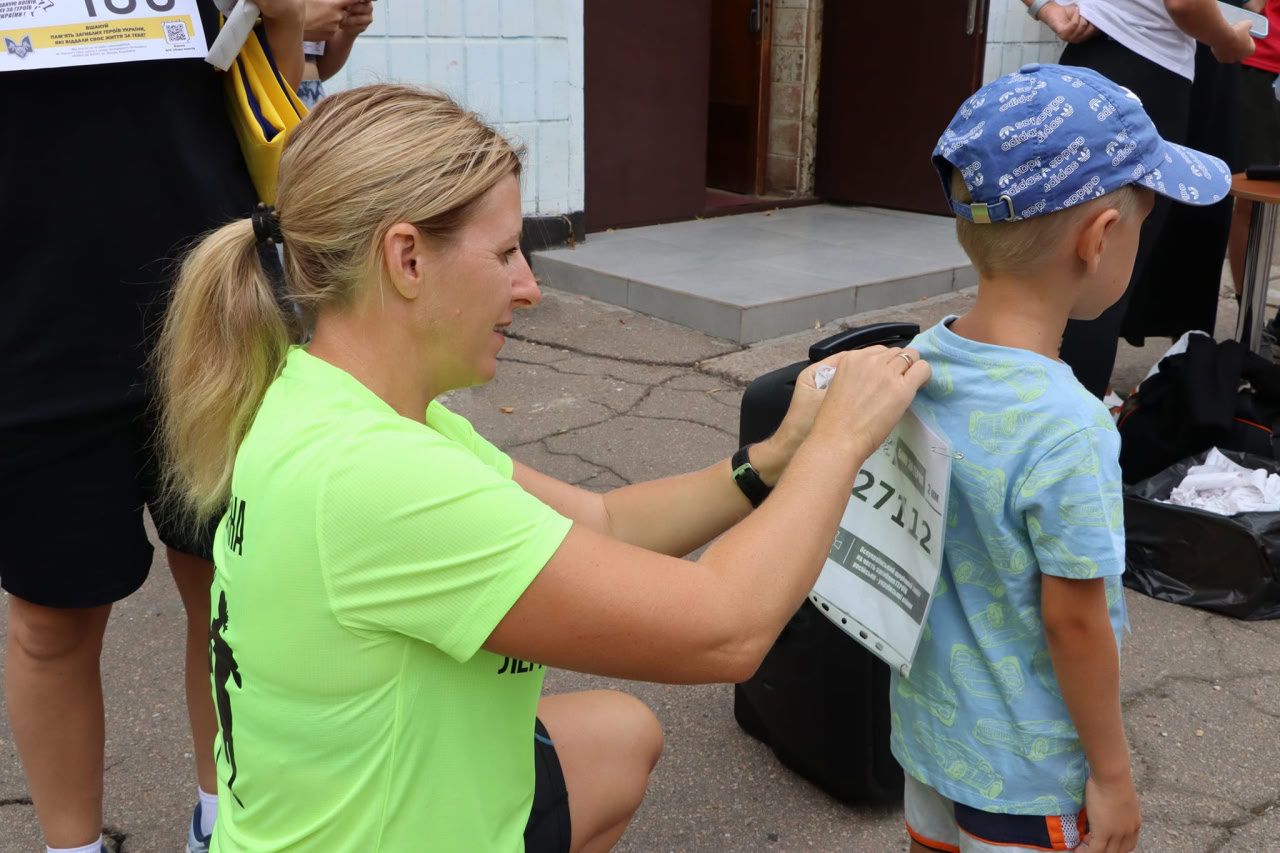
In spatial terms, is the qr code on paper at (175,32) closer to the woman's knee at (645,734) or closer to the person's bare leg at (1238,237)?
the woman's knee at (645,734)

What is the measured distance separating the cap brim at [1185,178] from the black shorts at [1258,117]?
4.06m

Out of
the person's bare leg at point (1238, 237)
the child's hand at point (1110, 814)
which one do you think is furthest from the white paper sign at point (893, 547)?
the person's bare leg at point (1238, 237)

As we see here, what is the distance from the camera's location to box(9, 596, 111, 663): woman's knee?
183 cm

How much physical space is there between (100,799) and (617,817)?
0.93 metres

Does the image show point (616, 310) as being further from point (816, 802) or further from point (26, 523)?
point (26, 523)

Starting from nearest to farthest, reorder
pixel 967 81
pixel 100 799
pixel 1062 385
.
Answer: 1. pixel 1062 385
2. pixel 100 799
3. pixel 967 81

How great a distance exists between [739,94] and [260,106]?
681 cm

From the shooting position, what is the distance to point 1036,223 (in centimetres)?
148

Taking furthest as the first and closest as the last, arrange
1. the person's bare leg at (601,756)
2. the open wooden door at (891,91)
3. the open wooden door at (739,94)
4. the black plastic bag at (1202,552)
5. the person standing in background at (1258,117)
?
the open wooden door at (739,94) < the open wooden door at (891,91) < the person standing in background at (1258,117) < the black plastic bag at (1202,552) < the person's bare leg at (601,756)

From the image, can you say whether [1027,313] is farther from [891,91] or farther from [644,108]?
[891,91]

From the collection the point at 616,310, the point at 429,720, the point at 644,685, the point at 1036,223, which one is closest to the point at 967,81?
the point at 616,310

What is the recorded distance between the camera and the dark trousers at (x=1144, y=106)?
10.6ft

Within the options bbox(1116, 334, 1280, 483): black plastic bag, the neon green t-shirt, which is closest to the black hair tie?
the neon green t-shirt

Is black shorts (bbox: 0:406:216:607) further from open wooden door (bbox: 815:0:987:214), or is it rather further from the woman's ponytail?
open wooden door (bbox: 815:0:987:214)
